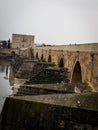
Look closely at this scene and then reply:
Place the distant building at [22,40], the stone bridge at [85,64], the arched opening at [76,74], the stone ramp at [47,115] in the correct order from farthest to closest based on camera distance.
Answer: the distant building at [22,40] < the arched opening at [76,74] < the stone bridge at [85,64] < the stone ramp at [47,115]

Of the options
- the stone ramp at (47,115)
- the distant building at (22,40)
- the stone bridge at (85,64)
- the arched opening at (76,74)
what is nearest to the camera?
the stone ramp at (47,115)

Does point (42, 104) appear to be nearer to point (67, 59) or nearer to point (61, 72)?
point (61, 72)

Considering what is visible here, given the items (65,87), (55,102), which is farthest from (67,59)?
(55,102)

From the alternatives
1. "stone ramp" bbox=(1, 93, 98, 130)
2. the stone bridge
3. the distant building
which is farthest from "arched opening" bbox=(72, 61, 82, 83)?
the distant building

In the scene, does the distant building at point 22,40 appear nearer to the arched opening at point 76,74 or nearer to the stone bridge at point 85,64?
the stone bridge at point 85,64

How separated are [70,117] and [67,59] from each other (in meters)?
9.90

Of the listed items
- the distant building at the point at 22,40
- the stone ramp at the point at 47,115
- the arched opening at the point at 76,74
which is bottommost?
the arched opening at the point at 76,74

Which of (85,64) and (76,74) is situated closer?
(85,64)

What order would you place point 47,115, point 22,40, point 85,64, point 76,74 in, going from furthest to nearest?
point 22,40, point 76,74, point 85,64, point 47,115

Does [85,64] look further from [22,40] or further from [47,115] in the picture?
[22,40]

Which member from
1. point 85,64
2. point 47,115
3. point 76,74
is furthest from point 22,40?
point 47,115

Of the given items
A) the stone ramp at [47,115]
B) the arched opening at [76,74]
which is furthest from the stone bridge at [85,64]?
the stone ramp at [47,115]

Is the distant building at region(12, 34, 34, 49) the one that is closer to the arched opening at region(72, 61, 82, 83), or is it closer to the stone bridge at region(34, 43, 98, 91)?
the stone bridge at region(34, 43, 98, 91)

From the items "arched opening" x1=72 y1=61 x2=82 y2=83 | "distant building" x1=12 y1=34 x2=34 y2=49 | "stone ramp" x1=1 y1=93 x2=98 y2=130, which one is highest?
"distant building" x1=12 y1=34 x2=34 y2=49
